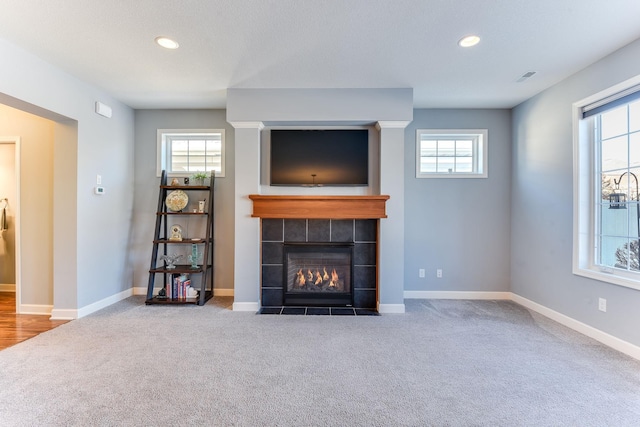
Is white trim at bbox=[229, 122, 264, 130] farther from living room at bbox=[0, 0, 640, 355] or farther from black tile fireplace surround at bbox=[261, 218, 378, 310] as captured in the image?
black tile fireplace surround at bbox=[261, 218, 378, 310]

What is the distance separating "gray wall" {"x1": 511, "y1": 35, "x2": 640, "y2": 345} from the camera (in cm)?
268

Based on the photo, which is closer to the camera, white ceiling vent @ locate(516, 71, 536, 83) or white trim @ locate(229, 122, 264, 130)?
white ceiling vent @ locate(516, 71, 536, 83)

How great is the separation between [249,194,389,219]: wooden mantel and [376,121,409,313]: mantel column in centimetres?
15

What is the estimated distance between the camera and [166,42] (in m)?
2.59

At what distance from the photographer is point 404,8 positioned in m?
2.15

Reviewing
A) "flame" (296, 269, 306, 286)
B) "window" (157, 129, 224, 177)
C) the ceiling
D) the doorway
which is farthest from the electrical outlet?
the doorway

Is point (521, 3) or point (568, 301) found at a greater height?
point (521, 3)

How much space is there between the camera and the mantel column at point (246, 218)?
3686 mm

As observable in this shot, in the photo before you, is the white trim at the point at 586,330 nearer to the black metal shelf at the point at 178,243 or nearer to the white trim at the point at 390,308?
the white trim at the point at 390,308

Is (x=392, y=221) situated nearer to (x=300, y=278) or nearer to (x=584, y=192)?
(x=300, y=278)

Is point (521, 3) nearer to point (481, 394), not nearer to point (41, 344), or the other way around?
point (481, 394)

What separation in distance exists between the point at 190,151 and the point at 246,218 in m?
1.56

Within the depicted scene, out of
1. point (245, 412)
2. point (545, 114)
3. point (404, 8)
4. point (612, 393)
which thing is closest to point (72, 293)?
point (245, 412)

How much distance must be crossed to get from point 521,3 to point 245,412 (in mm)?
3210
